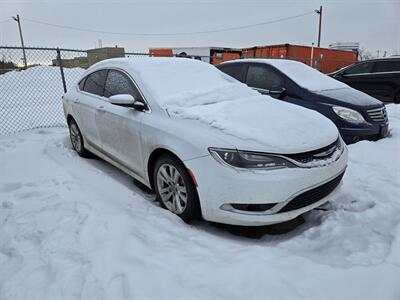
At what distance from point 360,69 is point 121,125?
8643mm

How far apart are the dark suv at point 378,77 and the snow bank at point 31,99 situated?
8.40m

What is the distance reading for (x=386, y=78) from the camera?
905 cm

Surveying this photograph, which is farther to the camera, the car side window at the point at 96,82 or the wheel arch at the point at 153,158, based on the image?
the car side window at the point at 96,82

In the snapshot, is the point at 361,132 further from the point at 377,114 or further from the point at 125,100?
the point at 125,100

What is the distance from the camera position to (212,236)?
8.79ft

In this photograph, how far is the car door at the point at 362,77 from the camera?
9312 millimetres

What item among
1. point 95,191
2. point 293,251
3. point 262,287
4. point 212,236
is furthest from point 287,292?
point 95,191

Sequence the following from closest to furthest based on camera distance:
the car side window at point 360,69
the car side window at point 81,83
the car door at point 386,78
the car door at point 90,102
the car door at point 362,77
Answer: the car door at point 90,102 < the car side window at point 81,83 < the car door at point 386,78 < the car door at point 362,77 < the car side window at point 360,69

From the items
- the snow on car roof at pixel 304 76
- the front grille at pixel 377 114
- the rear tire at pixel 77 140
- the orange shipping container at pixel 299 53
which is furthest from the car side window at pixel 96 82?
the orange shipping container at pixel 299 53

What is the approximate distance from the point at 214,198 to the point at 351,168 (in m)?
2.33

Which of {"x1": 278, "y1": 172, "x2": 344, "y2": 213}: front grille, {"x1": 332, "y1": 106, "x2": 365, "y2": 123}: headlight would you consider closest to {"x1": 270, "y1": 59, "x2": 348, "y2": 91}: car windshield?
{"x1": 332, "y1": 106, "x2": 365, "y2": 123}: headlight

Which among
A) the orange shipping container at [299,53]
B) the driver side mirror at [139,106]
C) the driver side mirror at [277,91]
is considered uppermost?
the orange shipping container at [299,53]

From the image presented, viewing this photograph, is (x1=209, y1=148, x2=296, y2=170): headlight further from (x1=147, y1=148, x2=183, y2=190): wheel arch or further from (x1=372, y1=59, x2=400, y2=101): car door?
(x1=372, y1=59, x2=400, y2=101): car door

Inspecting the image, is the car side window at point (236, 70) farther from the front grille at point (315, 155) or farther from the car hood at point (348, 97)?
the front grille at point (315, 155)
